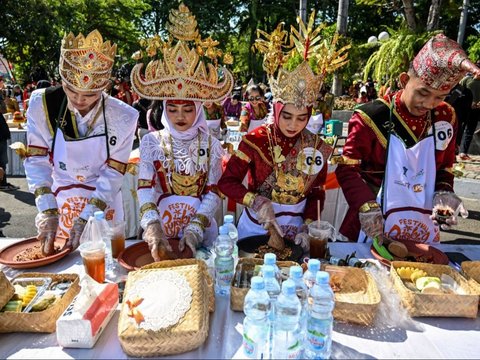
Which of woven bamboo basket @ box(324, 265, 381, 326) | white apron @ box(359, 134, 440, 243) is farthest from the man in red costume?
woven bamboo basket @ box(324, 265, 381, 326)

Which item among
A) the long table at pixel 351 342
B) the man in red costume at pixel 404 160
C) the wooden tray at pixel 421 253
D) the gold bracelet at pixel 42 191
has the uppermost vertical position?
the man in red costume at pixel 404 160

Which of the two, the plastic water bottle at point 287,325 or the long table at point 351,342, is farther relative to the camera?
the long table at point 351,342

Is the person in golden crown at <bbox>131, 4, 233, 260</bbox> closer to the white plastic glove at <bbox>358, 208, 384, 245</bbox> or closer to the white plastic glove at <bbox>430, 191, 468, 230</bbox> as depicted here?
the white plastic glove at <bbox>358, 208, 384, 245</bbox>

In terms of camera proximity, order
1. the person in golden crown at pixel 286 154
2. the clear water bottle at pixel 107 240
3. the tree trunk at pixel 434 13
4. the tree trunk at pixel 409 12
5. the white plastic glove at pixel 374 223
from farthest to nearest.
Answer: the tree trunk at pixel 409 12
the tree trunk at pixel 434 13
the person in golden crown at pixel 286 154
the white plastic glove at pixel 374 223
the clear water bottle at pixel 107 240

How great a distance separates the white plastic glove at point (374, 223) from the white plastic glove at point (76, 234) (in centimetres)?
154

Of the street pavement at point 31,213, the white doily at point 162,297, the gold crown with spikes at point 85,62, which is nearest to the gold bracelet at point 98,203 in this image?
the gold crown with spikes at point 85,62

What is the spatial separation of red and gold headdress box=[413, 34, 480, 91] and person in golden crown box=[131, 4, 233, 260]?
107 cm

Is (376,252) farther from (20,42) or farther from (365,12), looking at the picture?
(365,12)

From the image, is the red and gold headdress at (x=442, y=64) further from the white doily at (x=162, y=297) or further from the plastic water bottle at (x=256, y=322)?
the white doily at (x=162, y=297)

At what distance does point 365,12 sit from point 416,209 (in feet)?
88.5

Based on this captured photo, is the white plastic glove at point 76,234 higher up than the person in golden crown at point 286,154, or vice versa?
the person in golden crown at point 286,154

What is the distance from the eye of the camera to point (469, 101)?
22.4 ft

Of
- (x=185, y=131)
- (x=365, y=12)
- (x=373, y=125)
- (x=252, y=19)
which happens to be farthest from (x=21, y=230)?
(x=365, y=12)

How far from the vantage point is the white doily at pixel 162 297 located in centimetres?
133
